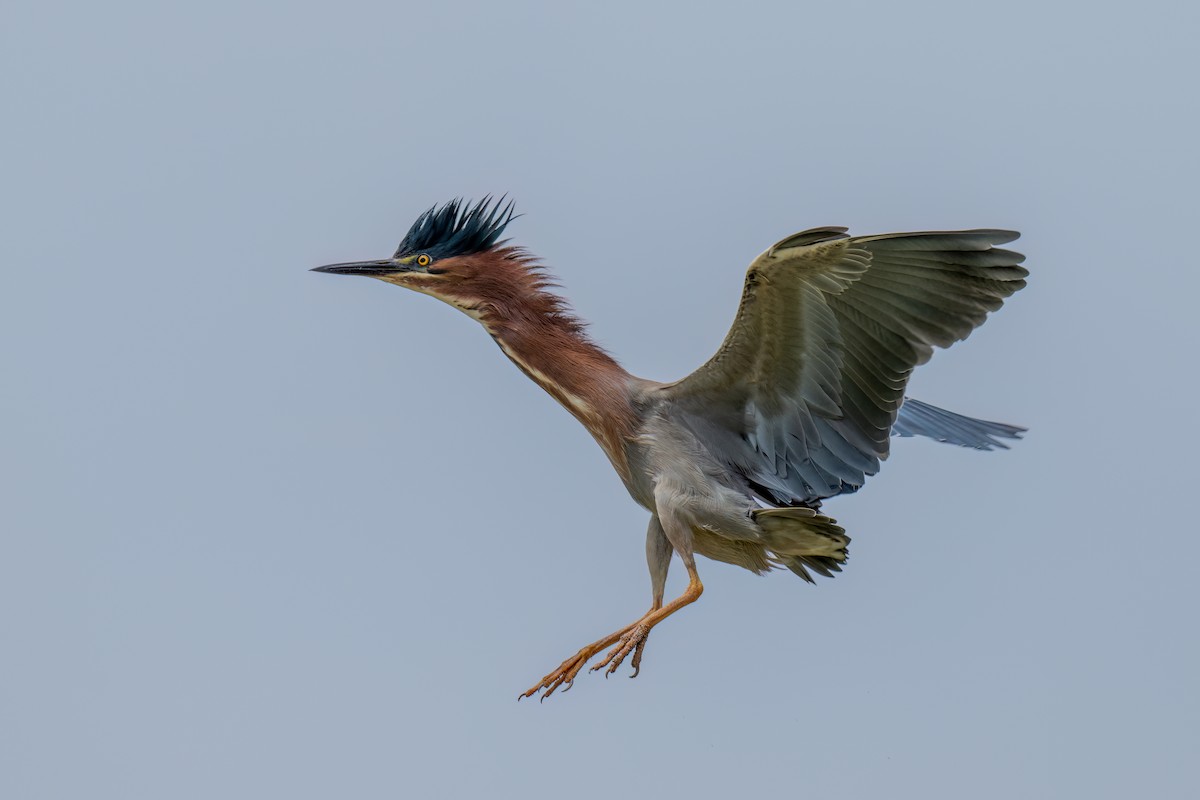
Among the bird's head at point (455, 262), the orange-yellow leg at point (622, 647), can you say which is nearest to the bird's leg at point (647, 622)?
the orange-yellow leg at point (622, 647)

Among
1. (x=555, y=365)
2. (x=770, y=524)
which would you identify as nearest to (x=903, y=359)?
(x=770, y=524)

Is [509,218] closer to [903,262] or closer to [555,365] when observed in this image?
[555,365]

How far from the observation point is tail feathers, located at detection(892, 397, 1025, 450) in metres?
8.28

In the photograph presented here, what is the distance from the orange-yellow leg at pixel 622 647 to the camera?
267 inches

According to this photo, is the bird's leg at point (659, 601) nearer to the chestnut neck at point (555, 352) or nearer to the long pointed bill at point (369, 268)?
the chestnut neck at point (555, 352)

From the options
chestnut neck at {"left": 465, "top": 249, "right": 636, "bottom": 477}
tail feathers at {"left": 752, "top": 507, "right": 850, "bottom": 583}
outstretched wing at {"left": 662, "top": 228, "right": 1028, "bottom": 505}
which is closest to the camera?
outstretched wing at {"left": 662, "top": 228, "right": 1028, "bottom": 505}

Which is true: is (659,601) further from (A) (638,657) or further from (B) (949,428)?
(B) (949,428)

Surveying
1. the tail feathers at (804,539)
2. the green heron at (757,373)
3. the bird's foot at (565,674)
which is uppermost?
the green heron at (757,373)

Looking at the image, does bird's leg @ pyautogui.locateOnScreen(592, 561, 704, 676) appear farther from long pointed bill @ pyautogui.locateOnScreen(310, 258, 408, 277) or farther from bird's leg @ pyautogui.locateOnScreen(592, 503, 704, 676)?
long pointed bill @ pyautogui.locateOnScreen(310, 258, 408, 277)

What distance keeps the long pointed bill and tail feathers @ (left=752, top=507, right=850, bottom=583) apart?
6.17 ft

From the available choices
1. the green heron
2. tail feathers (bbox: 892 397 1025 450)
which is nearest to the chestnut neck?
the green heron

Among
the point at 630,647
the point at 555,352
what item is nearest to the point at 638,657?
the point at 630,647

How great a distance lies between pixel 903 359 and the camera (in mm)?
6809

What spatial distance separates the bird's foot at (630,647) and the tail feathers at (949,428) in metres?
2.03
